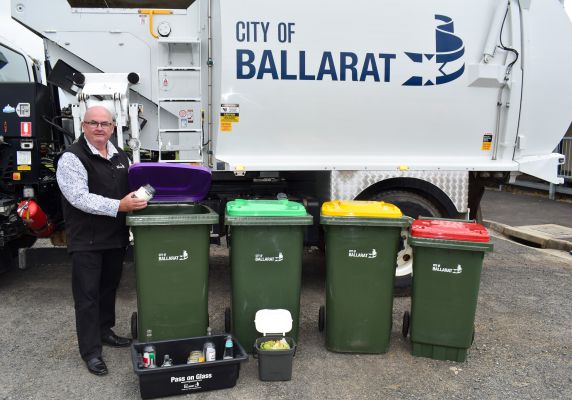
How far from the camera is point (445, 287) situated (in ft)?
10.9

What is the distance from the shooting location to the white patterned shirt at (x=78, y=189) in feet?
9.58

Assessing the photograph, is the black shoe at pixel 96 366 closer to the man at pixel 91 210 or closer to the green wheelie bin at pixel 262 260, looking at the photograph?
the man at pixel 91 210

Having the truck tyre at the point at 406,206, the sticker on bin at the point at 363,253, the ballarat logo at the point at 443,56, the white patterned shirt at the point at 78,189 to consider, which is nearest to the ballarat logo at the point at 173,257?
the white patterned shirt at the point at 78,189

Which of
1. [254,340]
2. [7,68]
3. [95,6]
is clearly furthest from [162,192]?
[7,68]

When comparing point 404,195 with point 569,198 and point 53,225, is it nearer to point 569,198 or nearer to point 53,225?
point 53,225

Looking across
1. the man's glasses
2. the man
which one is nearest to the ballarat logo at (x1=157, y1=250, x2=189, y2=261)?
the man

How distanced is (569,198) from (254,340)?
946 cm

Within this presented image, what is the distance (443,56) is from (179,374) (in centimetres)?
344

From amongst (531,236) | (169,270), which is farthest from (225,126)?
(531,236)

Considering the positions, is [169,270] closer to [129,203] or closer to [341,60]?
[129,203]

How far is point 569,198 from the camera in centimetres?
1038

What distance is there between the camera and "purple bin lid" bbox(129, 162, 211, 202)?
342cm

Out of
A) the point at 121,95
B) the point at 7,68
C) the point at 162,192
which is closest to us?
the point at 162,192

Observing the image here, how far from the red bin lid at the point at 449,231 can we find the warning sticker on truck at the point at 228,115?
176 cm
